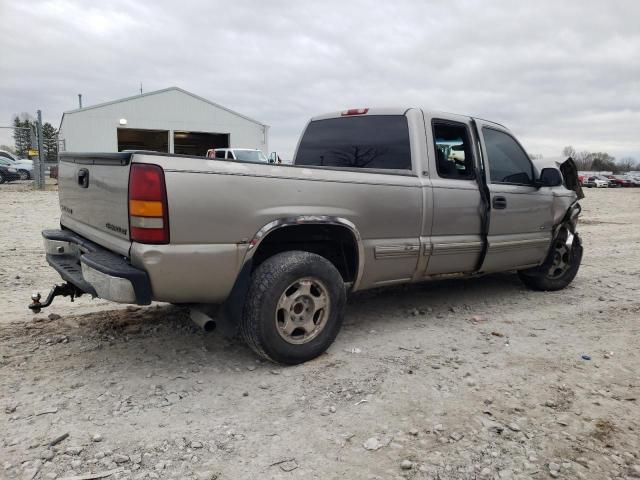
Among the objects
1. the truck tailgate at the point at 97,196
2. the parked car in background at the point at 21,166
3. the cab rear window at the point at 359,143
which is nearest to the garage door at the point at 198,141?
the parked car in background at the point at 21,166

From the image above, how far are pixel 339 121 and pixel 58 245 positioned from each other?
2.69 metres

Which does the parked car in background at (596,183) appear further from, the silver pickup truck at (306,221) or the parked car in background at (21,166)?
the silver pickup truck at (306,221)

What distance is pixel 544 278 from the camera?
570 cm

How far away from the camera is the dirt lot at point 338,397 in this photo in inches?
96.7

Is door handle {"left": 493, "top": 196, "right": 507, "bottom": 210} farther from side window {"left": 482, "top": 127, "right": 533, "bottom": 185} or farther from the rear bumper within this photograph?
the rear bumper

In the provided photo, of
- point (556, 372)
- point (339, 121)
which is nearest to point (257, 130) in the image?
point (339, 121)

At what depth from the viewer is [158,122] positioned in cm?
2997

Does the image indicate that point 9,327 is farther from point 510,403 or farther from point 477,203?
point 477,203

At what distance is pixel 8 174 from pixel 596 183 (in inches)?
1856

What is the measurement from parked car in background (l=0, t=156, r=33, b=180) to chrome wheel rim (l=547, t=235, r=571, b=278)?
27.0m

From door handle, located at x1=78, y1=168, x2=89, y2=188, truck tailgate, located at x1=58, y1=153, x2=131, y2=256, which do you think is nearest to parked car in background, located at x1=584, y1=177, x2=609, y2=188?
truck tailgate, located at x1=58, y1=153, x2=131, y2=256

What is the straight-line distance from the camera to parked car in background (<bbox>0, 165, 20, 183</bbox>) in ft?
81.3

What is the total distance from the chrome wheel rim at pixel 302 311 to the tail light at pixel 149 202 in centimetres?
A: 92

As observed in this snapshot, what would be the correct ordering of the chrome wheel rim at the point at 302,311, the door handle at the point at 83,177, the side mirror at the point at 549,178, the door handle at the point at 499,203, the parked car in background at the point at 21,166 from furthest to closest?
the parked car in background at the point at 21,166 → the side mirror at the point at 549,178 → the door handle at the point at 499,203 → the door handle at the point at 83,177 → the chrome wheel rim at the point at 302,311
